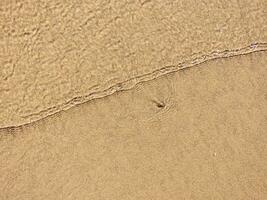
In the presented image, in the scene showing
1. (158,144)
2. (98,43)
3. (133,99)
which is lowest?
(158,144)

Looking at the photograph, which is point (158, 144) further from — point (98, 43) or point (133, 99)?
point (98, 43)

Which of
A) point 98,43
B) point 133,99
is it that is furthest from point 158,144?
point 98,43

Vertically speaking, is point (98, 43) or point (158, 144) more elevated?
point (98, 43)

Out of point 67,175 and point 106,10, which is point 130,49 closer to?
point 106,10

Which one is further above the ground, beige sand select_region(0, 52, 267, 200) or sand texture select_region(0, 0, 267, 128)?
sand texture select_region(0, 0, 267, 128)

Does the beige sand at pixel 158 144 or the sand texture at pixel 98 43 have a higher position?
the sand texture at pixel 98 43
